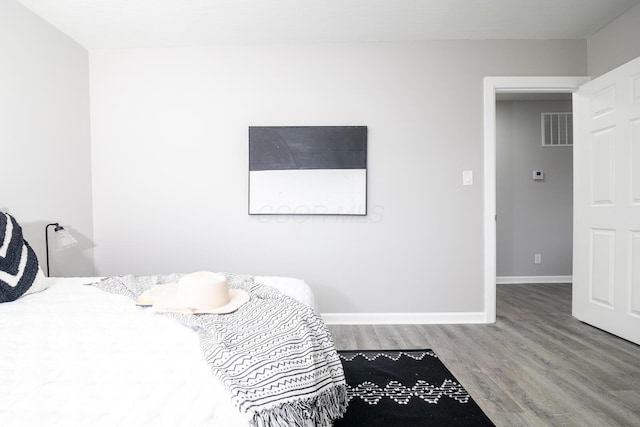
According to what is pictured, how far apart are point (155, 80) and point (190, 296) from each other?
2.35 m

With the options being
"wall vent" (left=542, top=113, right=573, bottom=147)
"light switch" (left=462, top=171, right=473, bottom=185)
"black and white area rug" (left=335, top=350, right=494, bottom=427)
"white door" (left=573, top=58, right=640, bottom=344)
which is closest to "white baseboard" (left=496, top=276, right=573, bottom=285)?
"white door" (left=573, top=58, right=640, bottom=344)

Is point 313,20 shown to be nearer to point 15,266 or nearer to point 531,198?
point 15,266

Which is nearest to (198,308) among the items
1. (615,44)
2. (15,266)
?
(15,266)

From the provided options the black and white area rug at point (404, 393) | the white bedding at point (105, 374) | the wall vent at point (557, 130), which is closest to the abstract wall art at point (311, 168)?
the black and white area rug at point (404, 393)

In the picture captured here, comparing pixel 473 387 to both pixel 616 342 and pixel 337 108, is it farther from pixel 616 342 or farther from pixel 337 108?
pixel 337 108

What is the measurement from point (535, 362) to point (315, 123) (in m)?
2.41

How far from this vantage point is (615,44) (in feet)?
8.27

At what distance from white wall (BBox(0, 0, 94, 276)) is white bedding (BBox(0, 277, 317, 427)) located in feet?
4.35

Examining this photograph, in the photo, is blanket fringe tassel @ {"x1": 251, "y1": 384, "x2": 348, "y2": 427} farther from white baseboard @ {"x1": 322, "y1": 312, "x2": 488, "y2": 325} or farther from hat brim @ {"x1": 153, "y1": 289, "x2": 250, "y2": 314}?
white baseboard @ {"x1": 322, "y1": 312, "x2": 488, "y2": 325}

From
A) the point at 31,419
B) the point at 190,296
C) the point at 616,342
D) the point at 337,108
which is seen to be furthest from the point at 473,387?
the point at 337,108

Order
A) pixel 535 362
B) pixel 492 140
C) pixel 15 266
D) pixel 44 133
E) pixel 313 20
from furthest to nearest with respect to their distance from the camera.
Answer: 1. pixel 492 140
2. pixel 313 20
3. pixel 44 133
4. pixel 535 362
5. pixel 15 266

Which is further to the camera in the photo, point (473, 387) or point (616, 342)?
point (616, 342)

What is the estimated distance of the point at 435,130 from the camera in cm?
278

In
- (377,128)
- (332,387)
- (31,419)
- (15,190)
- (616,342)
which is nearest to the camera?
(31,419)
